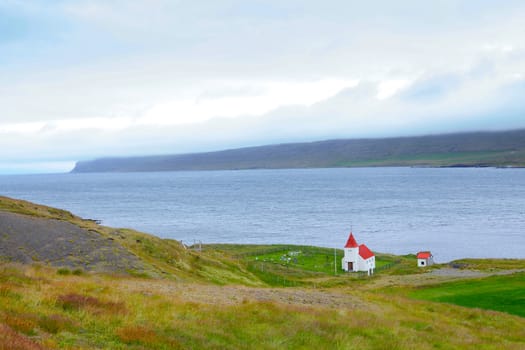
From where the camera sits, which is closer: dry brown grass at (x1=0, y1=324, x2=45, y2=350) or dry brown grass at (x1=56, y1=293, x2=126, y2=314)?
dry brown grass at (x1=0, y1=324, x2=45, y2=350)

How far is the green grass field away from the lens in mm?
31094

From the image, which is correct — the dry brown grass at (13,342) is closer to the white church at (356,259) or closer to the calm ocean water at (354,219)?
the white church at (356,259)

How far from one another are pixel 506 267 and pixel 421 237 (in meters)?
36.8

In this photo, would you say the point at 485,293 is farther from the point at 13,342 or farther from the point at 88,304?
the point at 13,342

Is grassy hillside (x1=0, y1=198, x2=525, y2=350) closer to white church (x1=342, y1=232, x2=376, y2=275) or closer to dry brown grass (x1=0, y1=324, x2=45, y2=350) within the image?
dry brown grass (x1=0, y1=324, x2=45, y2=350)

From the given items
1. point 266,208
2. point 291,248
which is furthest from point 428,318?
point 266,208

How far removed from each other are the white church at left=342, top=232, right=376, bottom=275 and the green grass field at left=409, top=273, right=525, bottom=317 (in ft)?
75.0

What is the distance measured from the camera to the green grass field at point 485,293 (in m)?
31.1

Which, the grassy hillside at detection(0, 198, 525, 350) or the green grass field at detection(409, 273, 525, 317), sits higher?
the grassy hillside at detection(0, 198, 525, 350)

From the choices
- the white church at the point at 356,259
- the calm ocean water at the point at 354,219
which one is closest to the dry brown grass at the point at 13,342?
the white church at the point at 356,259

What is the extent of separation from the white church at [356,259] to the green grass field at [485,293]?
22.9 m

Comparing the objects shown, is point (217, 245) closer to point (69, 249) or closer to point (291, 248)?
point (291, 248)

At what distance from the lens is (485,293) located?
114 ft

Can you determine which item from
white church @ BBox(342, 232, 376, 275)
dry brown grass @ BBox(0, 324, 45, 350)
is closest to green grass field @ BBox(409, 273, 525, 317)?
white church @ BBox(342, 232, 376, 275)
